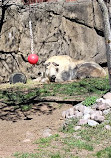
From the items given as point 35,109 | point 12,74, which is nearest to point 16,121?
point 35,109

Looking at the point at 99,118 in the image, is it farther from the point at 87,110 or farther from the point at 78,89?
the point at 78,89

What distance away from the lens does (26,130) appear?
7207 mm

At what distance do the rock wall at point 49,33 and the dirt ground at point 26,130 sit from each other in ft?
25.3

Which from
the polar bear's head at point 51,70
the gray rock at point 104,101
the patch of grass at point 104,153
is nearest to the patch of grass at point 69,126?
the gray rock at point 104,101

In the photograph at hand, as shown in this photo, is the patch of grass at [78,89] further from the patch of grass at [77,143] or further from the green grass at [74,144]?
the patch of grass at [77,143]

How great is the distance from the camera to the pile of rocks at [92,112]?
7.00m

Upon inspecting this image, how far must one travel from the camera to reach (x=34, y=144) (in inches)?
240

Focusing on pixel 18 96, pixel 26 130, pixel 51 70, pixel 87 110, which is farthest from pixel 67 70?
pixel 26 130

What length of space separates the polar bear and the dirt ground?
5.81 meters

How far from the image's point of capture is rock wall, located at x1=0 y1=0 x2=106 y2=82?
1628 cm

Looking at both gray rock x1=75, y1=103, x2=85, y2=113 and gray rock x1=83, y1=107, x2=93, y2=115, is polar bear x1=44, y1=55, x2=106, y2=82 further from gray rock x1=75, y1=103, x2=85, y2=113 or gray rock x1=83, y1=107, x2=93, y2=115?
gray rock x1=83, y1=107, x2=93, y2=115

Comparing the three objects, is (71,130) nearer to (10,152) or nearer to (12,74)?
(10,152)

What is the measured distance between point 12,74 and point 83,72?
3.40 metres

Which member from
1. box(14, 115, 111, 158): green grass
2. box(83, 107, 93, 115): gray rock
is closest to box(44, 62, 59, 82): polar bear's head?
box(83, 107, 93, 115): gray rock
